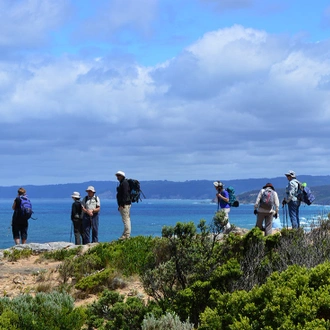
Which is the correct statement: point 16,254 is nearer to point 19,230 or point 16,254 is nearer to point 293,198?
point 19,230

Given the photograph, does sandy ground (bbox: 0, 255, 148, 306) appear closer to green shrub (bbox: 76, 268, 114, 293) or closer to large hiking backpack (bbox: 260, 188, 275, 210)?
green shrub (bbox: 76, 268, 114, 293)

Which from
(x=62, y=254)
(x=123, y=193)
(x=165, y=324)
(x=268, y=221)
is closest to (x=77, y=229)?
(x=123, y=193)

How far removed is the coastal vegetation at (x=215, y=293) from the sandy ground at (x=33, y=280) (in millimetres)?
1337

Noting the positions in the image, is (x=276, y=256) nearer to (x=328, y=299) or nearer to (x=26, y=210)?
(x=328, y=299)

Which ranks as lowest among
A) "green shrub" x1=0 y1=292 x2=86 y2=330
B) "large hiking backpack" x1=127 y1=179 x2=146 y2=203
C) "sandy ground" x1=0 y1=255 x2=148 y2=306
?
"sandy ground" x1=0 y1=255 x2=148 y2=306

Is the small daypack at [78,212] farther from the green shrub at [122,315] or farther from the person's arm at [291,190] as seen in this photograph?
the green shrub at [122,315]

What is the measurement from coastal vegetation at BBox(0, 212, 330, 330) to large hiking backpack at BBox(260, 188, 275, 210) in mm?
4260

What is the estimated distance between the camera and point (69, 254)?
47.6 ft

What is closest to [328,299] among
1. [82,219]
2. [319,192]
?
[82,219]

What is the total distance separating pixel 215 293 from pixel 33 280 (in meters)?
5.83

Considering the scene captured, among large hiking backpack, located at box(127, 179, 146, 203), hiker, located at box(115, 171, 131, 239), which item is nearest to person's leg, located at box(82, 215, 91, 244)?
hiker, located at box(115, 171, 131, 239)

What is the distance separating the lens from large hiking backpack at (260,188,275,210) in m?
14.2

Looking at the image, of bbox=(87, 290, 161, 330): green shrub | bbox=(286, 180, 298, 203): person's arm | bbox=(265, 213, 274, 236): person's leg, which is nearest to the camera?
bbox=(87, 290, 161, 330): green shrub

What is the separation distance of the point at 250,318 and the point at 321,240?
3694 mm
